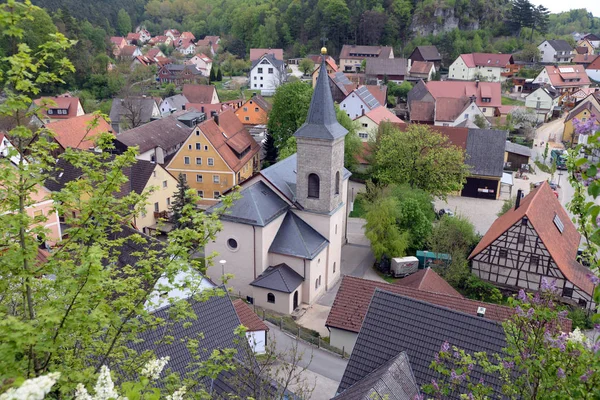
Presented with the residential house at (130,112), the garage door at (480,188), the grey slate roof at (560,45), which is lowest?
the garage door at (480,188)

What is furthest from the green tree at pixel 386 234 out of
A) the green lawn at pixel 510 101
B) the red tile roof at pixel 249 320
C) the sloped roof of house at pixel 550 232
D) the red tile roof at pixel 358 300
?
the green lawn at pixel 510 101

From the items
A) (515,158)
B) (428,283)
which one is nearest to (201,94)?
(515,158)

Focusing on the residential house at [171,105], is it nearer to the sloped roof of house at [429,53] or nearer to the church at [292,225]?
the church at [292,225]

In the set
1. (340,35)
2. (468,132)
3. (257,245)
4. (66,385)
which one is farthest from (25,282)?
(340,35)

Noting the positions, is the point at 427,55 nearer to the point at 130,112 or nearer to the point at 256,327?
the point at 130,112

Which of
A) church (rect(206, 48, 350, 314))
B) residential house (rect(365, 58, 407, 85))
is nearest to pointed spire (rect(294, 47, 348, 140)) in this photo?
church (rect(206, 48, 350, 314))

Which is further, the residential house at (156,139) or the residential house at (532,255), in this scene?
the residential house at (156,139)
